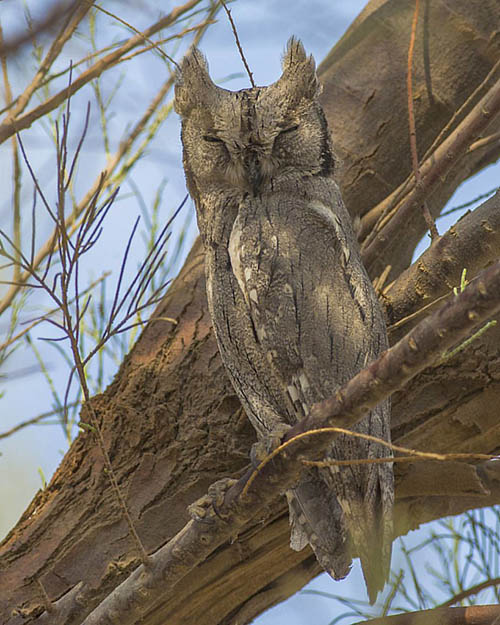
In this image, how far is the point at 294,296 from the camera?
2.23m

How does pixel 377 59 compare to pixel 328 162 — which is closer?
pixel 328 162

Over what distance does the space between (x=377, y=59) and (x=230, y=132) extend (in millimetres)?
1112

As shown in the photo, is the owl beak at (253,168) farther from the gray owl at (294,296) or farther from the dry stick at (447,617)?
the dry stick at (447,617)

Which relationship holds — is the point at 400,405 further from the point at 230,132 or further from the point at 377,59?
the point at 377,59

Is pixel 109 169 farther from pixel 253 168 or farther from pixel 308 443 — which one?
pixel 308 443

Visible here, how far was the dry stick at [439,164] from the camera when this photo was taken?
2354mm

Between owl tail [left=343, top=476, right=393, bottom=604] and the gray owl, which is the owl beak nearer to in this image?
the gray owl

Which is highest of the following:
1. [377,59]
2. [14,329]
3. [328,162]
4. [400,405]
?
[377,59]

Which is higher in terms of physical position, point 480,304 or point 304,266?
point 304,266

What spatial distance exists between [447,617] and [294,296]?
940 millimetres

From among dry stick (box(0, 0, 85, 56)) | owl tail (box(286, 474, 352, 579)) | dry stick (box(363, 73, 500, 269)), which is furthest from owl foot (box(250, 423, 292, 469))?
dry stick (box(0, 0, 85, 56))

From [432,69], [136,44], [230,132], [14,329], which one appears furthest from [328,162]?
[14,329]

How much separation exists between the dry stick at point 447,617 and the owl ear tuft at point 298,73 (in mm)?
1590

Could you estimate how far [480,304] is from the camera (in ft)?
4.10
